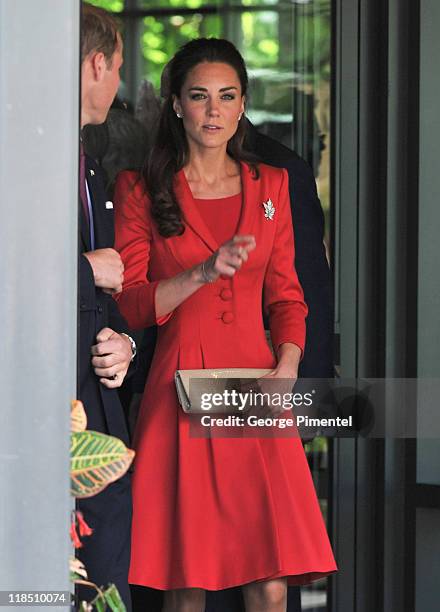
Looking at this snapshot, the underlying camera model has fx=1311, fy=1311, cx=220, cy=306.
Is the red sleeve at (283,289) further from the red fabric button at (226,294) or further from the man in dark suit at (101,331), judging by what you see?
the man in dark suit at (101,331)

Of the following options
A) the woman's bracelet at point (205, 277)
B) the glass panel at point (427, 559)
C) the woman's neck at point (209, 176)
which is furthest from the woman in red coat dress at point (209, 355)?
the glass panel at point (427, 559)

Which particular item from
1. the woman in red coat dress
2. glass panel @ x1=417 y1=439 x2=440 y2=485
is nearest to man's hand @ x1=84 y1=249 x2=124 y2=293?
the woman in red coat dress

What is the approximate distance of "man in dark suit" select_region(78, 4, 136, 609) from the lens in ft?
7.97

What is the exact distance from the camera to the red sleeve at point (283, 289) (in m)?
3.16

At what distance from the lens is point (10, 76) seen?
5.67ft

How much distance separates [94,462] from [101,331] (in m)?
0.66

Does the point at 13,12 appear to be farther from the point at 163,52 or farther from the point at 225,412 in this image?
the point at 163,52

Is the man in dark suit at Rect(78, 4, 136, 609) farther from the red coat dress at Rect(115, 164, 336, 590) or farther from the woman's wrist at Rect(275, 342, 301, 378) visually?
the woman's wrist at Rect(275, 342, 301, 378)

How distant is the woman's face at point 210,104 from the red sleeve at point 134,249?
19cm

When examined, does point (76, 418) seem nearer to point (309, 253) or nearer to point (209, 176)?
point (209, 176)

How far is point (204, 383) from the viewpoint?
119 inches

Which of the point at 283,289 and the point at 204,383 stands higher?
the point at 283,289

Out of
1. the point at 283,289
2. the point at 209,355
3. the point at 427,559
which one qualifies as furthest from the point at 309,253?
the point at 427,559

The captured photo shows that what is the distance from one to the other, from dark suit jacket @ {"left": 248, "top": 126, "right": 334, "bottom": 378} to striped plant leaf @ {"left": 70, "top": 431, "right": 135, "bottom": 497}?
1.62m
